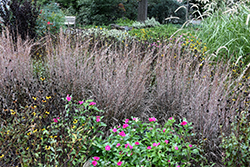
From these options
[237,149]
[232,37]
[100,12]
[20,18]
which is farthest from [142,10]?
[237,149]

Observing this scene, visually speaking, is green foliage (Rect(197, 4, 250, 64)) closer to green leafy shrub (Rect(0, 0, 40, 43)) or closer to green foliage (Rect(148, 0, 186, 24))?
green leafy shrub (Rect(0, 0, 40, 43))

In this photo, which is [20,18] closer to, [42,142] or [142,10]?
[42,142]

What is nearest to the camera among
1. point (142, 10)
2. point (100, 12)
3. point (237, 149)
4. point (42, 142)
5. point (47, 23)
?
point (237, 149)

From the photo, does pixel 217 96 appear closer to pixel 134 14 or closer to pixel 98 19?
pixel 98 19

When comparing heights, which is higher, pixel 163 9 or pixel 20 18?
pixel 163 9

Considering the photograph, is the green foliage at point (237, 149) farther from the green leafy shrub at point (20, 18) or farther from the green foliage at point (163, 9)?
the green foliage at point (163, 9)

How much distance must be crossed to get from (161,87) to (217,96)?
89 centimetres

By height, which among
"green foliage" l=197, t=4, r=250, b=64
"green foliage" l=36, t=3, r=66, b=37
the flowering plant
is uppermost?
"green foliage" l=36, t=3, r=66, b=37

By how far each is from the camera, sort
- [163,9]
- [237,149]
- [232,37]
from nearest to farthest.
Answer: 1. [237,149]
2. [232,37]
3. [163,9]

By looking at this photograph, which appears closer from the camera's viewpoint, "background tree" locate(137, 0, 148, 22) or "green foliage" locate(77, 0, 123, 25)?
"background tree" locate(137, 0, 148, 22)

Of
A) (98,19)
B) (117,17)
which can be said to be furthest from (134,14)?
(98,19)

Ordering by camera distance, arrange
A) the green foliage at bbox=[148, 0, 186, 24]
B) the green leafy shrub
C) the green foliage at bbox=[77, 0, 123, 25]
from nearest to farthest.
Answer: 1. the green leafy shrub
2. the green foliage at bbox=[77, 0, 123, 25]
3. the green foliage at bbox=[148, 0, 186, 24]

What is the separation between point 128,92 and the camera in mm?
3416

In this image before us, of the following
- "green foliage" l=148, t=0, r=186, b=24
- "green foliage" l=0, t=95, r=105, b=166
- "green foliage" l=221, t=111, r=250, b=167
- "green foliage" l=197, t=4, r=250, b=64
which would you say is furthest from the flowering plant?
"green foliage" l=148, t=0, r=186, b=24
